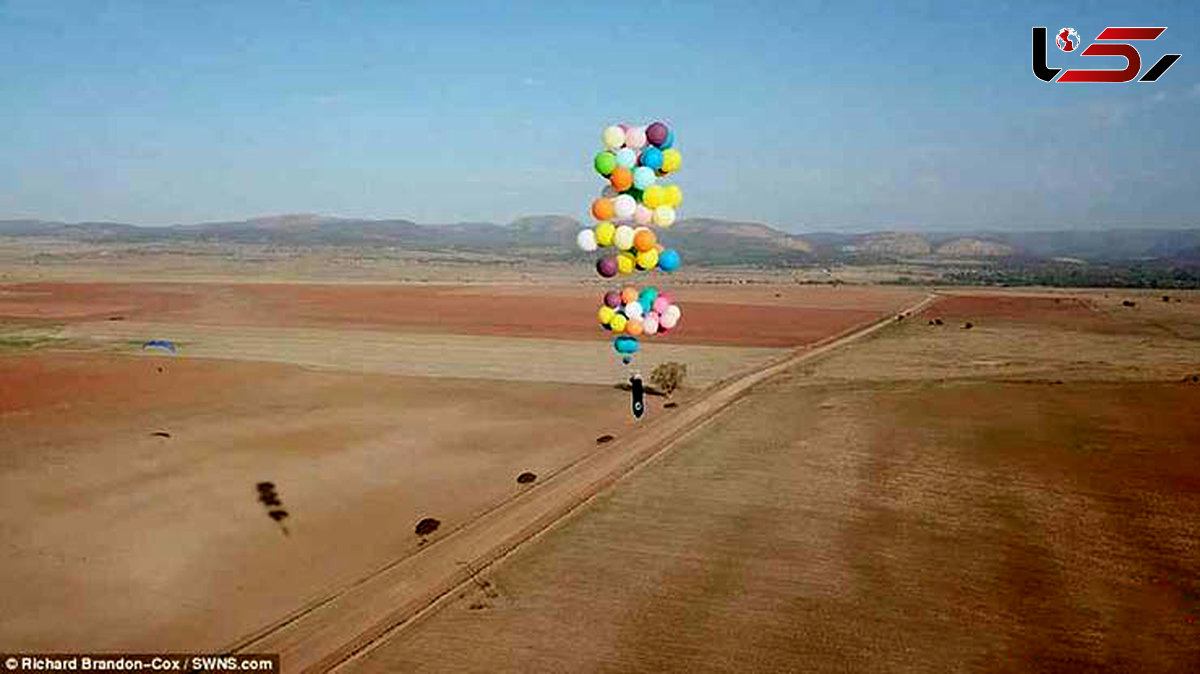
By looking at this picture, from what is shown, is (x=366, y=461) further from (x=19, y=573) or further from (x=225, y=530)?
(x=19, y=573)

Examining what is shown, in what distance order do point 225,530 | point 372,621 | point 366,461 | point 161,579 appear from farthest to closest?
point 366,461 → point 225,530 → point 161,579 → point 372,621

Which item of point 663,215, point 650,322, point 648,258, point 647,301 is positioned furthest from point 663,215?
point 650,322

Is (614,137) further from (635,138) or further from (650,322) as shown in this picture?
(650,322)

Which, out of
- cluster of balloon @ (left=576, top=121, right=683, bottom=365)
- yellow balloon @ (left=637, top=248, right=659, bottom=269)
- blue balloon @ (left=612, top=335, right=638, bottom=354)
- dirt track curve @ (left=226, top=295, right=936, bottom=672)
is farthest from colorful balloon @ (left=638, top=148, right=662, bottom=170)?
dirt track curve @ (left=226, top=295, right=936, bottom=672)

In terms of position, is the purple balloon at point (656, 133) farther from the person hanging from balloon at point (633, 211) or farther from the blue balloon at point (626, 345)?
the blue balloon at point (626, 345)

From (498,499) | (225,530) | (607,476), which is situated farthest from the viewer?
(607,476)

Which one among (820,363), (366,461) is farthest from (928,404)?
(366,461)

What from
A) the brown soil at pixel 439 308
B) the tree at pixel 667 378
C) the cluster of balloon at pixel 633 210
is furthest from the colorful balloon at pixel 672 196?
the brown soil at pixel 439 308
